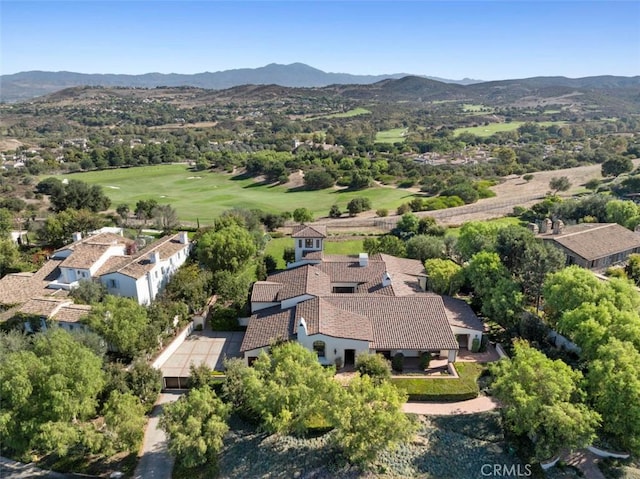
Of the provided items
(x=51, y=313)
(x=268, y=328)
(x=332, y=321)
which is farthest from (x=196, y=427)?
(x=51, y=313)

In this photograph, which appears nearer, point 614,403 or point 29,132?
point 614,403

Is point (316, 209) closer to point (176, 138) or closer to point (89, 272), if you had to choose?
point (89, 272)

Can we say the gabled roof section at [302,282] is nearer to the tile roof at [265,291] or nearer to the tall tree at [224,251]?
the tile roof at [265,291]

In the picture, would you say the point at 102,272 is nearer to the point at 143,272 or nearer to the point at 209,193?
the point at 143,272

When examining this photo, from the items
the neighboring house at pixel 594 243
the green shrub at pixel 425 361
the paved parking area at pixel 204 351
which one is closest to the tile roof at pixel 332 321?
the green shrub at pixel 425 361

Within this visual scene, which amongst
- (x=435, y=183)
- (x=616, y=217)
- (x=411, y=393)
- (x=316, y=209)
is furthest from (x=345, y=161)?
(x=411, y=393)

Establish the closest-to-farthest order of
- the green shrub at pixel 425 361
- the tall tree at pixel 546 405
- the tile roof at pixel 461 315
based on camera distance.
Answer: the tall tree at pixel 546 405 < the green shrub at pixel 425 361 < the tile roof at pixel 461 315
